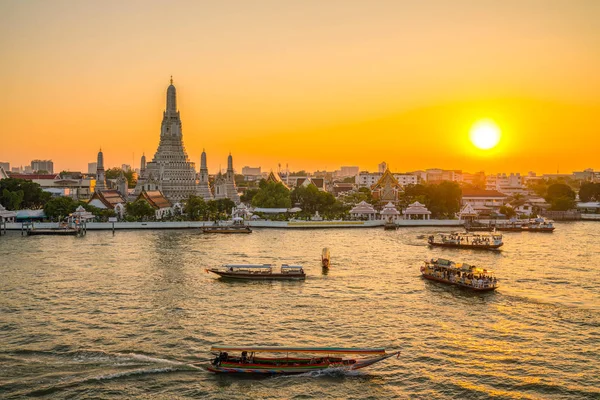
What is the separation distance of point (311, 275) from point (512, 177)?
170 metres

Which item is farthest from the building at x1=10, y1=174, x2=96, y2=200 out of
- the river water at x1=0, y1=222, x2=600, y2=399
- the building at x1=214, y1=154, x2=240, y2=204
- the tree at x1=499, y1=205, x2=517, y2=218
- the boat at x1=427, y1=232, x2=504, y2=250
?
the boat at x1=427, y1=232, x2=504, y2=250

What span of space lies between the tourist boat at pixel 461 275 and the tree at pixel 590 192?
240ft

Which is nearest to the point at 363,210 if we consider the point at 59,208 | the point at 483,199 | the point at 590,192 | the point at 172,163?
the point at 483,199

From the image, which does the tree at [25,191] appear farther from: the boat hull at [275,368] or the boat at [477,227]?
the boat hull at [275,368]

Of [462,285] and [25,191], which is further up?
[25,191]

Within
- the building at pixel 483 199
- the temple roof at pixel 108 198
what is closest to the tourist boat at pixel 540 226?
the building at pixel 483 199

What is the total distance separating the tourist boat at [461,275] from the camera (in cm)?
3183

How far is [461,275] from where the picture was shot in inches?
1319

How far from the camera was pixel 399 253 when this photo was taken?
45750 millimetres

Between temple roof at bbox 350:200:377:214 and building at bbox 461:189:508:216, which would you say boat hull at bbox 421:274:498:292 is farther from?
building at bbox 461:189:508:216

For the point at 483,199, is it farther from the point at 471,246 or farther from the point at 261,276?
the point at 261,276

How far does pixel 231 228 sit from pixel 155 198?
23.2 m

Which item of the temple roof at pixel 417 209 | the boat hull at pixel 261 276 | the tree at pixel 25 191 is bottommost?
the boat hull at pixel 261 276

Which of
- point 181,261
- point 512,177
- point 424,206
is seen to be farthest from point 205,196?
point 512,177
